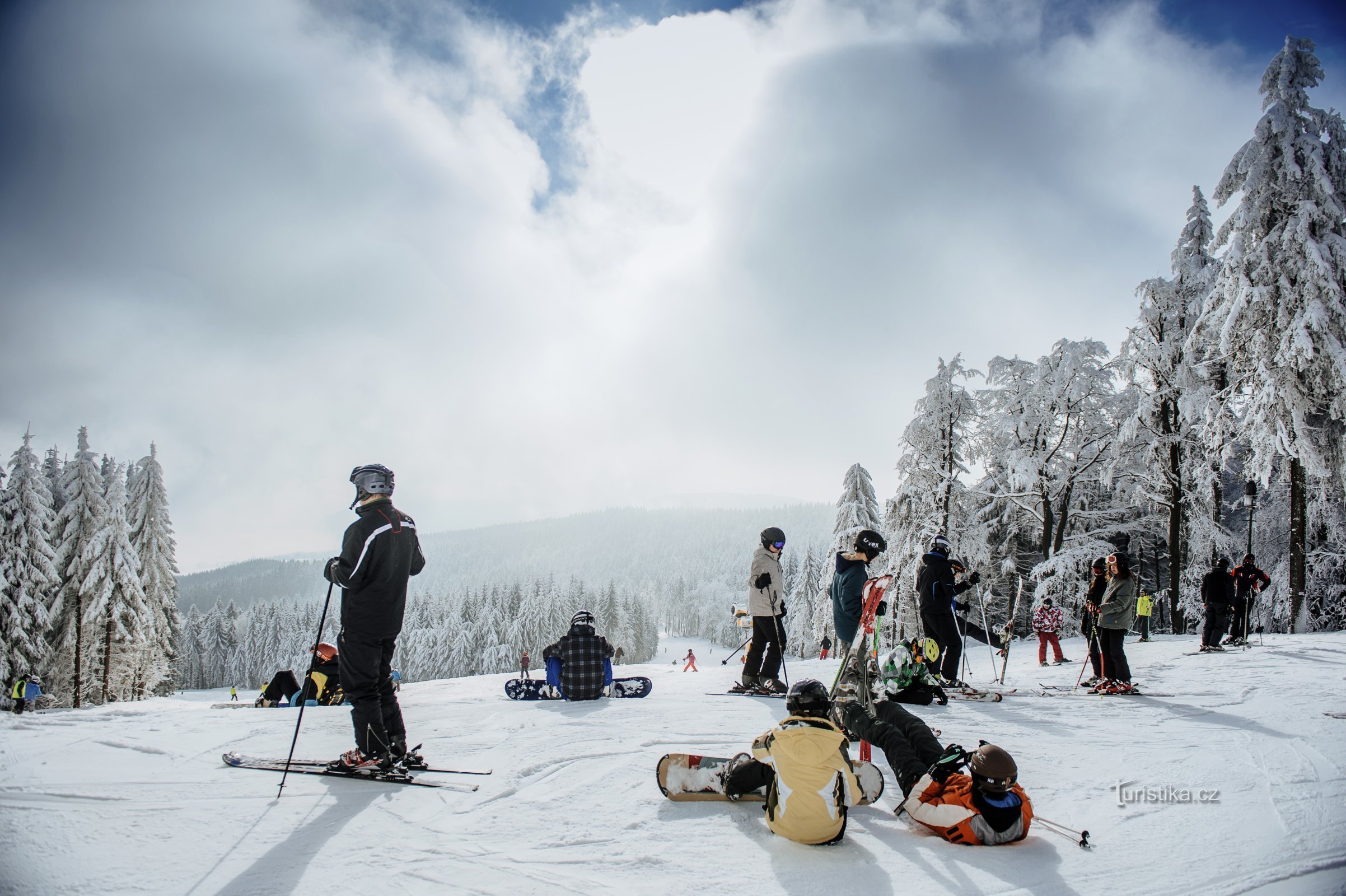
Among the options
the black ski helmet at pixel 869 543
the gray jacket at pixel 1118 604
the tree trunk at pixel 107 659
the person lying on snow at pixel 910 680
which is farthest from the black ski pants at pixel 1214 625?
the tree trunk at pixel 107 659

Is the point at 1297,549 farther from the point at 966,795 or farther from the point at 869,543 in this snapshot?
the point at 966,795

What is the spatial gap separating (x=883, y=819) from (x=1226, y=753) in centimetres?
385

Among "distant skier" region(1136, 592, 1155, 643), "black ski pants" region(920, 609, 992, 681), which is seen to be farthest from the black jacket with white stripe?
"distant skier" region(1136, 592, 1155, 643)

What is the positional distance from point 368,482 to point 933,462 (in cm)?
2109

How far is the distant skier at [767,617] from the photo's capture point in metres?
9.15

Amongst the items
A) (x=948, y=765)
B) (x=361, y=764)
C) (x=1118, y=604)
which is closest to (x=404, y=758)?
(x=361, y=764)

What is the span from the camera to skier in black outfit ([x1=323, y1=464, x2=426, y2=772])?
5.13 meters

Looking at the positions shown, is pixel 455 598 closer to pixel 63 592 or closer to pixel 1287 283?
pixel 63 592

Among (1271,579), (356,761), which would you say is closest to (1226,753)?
(356,761)

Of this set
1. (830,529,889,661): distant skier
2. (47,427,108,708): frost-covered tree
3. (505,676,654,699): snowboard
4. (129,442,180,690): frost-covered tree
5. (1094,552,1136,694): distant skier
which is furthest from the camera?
(129,442,180,690): frost-covered tree

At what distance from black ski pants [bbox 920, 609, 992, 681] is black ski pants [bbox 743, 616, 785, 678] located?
2.02 metres

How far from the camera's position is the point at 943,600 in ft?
28.7

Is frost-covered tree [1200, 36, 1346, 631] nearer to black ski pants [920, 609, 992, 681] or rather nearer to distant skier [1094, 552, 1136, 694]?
distant skier [1094, 552, 1136, 694]

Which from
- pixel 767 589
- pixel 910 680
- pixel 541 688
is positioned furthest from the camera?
pixel 541 688
